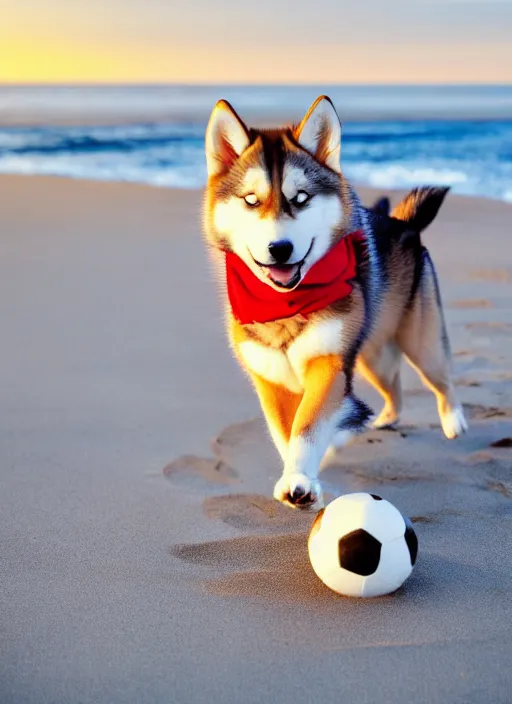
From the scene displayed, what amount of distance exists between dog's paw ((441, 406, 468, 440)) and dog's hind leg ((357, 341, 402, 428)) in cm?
28

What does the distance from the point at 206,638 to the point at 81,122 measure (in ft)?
81.0

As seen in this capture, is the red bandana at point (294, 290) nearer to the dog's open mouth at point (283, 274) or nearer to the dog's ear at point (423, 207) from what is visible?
the dog's open mouth at point (283, 274)

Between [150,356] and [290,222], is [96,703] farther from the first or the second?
[150,356]

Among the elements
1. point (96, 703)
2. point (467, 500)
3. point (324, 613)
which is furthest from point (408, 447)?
point (96, 703)

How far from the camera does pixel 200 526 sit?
2.94 m

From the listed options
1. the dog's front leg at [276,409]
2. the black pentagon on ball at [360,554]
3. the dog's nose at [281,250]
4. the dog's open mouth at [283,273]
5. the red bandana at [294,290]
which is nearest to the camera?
the black pentagon on ball at [360,554]

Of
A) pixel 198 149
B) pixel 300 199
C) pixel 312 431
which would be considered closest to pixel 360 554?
pixel 312 431

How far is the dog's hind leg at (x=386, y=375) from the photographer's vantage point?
12.7 ft

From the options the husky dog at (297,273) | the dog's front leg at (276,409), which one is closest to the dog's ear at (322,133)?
the husky dog at (297,273)

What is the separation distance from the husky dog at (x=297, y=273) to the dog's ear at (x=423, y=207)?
591mm

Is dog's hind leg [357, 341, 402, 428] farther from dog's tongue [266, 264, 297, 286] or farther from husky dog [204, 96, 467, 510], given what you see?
dog's tongue [266, 264, 297, 286]

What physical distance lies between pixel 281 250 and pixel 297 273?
0.15 meters

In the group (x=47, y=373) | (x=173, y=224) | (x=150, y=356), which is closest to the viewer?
(x=47, y=373)

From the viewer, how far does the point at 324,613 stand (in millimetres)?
2365
